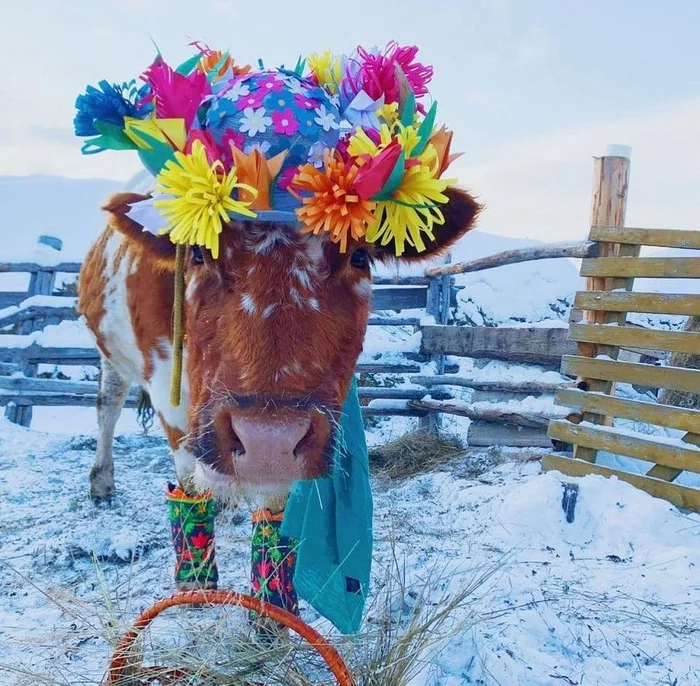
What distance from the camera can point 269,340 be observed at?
1.63 m

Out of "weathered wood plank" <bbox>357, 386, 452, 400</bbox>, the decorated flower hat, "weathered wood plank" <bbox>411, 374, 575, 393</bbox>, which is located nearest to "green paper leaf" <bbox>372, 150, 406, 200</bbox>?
the decorated flower hat

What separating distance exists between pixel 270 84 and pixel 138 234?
2.28 feet

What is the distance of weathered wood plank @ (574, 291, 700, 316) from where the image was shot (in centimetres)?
379

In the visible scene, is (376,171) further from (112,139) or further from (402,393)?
(402,393)

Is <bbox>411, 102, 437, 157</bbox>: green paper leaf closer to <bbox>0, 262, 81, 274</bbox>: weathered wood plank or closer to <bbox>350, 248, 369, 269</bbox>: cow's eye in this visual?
<bbox>350, 248, 369, 269</bbox>: cow's eye

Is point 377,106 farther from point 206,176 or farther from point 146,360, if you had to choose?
point 146,360

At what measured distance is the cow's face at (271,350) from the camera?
1.54m

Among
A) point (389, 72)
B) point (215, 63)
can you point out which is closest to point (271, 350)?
point (389, 72)

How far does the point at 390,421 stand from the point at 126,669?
6267mm

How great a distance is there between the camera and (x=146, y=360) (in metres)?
2.68

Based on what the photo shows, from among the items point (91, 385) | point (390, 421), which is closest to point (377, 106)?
point (91, 385)

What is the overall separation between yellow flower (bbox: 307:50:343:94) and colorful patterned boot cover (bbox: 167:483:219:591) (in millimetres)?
1527

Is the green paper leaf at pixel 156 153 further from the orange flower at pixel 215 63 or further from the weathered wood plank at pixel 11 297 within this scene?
the weathered wood plank at pixel 11 297

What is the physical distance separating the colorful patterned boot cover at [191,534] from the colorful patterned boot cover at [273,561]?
0.18 m
